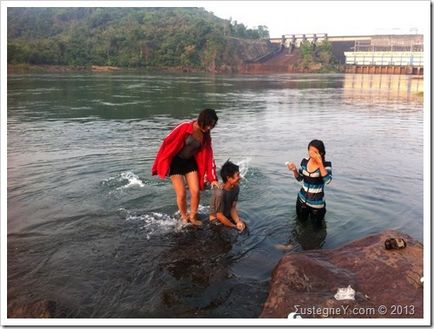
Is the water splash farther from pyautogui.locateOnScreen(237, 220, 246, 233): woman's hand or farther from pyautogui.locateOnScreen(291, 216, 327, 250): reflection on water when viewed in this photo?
pyautogui.locateOnScreen(237, 220, 246, 233): woman's hand

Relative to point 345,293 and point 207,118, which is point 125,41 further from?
point 345,293

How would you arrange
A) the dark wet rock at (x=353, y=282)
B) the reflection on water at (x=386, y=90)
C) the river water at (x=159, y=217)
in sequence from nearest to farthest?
the dark wet rock at (x=353, y=282), the river water at (x=159, y=217), the reflection on water at (x=386, y=90)

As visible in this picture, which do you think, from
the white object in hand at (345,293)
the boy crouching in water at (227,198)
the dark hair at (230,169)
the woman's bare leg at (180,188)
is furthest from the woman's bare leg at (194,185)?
the white object in hand at (345,293)

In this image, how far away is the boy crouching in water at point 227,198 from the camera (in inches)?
250

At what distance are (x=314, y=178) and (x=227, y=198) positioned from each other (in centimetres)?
139

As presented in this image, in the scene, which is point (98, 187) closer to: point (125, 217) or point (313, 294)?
point (125, 217)

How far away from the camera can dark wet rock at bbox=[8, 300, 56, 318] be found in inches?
176

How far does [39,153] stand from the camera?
11984mm

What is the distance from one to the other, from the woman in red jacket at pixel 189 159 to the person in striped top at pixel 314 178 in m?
1.35

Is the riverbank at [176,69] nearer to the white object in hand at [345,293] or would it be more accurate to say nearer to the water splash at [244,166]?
the water splash at [244,166]

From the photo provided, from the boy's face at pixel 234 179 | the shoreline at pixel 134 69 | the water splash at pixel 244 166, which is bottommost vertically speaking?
the water splash at pixel 244 166

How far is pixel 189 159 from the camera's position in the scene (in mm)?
6645

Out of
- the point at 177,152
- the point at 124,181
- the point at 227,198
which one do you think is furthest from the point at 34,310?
the point at 124,181

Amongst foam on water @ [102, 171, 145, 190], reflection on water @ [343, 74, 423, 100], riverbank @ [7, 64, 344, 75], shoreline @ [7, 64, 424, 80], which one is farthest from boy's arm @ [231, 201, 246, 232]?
riverbank @ [7, 64, 344, 75]
